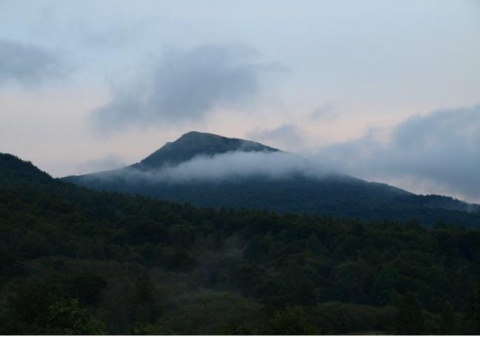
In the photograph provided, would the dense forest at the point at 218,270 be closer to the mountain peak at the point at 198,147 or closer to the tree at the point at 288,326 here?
the tree at the point at 288,326

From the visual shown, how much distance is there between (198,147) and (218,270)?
6965cm

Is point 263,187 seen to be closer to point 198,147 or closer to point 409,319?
point 198,147

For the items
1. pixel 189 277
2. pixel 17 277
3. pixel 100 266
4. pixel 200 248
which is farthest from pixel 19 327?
pixel 200 248

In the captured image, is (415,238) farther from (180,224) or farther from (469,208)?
(469,208)

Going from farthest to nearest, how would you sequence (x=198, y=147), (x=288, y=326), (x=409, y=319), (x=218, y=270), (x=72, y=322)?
(x=198, y=147) → (x=218, y=270) → (x=409, y=319) → (x=288, y=326) → (x=72, y=322)

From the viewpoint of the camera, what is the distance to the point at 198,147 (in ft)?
352

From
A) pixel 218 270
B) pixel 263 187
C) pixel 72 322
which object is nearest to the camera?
pixel 72 322

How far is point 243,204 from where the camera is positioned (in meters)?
76.0

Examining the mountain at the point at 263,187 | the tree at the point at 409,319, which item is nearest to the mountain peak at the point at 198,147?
the mountain at the point at 263,187

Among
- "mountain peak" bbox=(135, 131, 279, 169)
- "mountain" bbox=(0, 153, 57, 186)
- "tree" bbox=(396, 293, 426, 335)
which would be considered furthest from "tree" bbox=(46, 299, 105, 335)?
"mountain peak" bbox=(135, 131, 279, 169)

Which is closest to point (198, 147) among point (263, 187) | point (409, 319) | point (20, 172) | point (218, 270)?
point (263, 187)

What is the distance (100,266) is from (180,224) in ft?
48.9

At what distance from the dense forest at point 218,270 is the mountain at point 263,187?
23206mm

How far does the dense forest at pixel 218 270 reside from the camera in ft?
69.6
